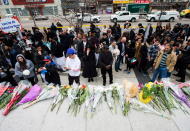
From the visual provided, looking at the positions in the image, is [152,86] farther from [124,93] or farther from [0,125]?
[0,125]

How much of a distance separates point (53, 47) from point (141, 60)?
161 inches

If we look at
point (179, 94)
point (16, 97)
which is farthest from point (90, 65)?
point (179, 94)

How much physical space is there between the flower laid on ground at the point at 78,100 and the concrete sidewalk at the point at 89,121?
0.09 m

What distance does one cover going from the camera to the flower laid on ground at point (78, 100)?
184cm

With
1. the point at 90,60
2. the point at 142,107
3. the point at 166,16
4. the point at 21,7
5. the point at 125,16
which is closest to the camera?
the point at 142,107

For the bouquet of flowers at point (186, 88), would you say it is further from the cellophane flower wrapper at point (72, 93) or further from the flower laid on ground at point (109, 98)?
the cellophane flower wrapper at point (72, 93)

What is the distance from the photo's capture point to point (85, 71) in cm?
481

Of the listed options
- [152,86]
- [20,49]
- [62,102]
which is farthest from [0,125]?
[20,49]

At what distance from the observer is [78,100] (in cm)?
199

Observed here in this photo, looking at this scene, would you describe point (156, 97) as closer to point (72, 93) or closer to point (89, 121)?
point (89, 121)

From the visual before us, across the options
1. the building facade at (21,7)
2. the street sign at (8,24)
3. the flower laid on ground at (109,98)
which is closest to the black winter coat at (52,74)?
the flower laid on ground at (109,98)

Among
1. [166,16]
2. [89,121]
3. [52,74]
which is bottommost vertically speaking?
[52,74]

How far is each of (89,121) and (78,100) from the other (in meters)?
0.45

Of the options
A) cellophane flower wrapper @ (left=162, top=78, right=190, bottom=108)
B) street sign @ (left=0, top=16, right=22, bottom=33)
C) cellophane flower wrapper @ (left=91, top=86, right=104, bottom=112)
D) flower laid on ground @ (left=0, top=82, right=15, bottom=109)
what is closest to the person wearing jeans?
cellophane flower wrapper @ (left=162, top=78, right=190, bottom=108)
